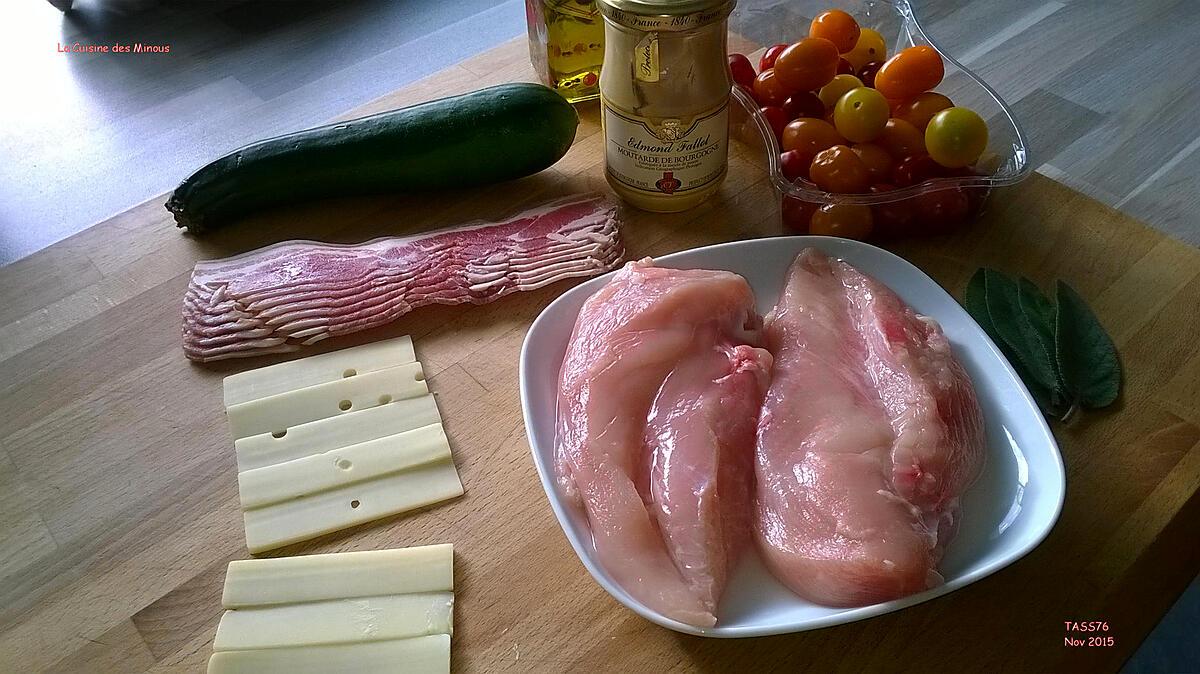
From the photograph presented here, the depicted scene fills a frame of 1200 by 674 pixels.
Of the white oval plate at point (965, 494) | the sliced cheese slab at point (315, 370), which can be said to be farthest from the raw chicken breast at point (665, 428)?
the sliced cheese slab at point (315, 370)

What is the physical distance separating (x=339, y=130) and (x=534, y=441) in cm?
66

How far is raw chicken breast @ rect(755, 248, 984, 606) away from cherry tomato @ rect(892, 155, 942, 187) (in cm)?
25

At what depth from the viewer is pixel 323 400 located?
3.51ft

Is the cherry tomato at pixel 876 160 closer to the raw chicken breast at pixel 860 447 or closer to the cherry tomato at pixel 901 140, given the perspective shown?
the cherry tomato at pixel 901 140

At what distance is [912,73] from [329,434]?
0.95 metres

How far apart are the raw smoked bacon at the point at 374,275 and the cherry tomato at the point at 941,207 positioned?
0.43 meters

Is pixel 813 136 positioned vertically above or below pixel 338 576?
above

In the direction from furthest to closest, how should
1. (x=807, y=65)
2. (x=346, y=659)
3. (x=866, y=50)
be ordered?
(x=866, y=50) < (x=807, y=65) < (x=346, y=659)

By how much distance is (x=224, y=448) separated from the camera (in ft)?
3.43

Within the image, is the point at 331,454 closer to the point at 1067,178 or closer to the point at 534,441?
the point at 534,441

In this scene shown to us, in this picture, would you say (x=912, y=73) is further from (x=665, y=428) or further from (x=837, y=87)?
(x=665, y=428)

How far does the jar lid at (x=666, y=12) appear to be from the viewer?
3.44 feet

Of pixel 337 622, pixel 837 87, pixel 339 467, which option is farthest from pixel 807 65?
pixel 337 622

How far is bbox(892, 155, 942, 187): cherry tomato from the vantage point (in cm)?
122
